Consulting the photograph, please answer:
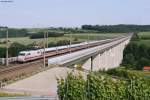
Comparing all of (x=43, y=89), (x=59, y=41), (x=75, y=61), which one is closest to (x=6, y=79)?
(x=43, y=89)

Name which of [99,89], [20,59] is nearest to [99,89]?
[99,89]

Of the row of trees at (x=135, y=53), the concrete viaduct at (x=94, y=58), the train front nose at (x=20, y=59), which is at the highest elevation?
the train front nose at (x=20, y=59)

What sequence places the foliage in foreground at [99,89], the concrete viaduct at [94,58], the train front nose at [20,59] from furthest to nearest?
the concrete viaduct at [94,58]
the train front nose at [20,59]
the foliage in foreground at [99,89]

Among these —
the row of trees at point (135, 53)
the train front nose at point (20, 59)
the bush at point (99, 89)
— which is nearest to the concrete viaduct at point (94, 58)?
the train front nose at point (20, 59)

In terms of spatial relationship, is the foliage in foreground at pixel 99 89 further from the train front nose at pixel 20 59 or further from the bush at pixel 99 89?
the train front nose at pixel 20 59

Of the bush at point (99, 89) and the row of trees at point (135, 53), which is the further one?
the row of trees at point (135, 53)

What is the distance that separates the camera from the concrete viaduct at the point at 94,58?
7965 cm

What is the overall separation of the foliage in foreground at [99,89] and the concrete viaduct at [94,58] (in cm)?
3979

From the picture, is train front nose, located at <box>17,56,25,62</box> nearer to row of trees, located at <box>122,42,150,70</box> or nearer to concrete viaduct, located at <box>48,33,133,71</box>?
concrete viaduct, located at <box>48,33,133,71</box>

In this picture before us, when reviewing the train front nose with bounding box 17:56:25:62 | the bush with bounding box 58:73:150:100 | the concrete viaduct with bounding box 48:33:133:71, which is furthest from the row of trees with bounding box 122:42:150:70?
the bush with bounding box 58:73:150:100

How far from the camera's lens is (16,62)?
77.6m

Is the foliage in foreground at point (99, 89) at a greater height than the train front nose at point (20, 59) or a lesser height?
greater

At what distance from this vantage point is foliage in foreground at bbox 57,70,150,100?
33.3 meters

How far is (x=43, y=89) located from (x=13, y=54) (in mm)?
43438
